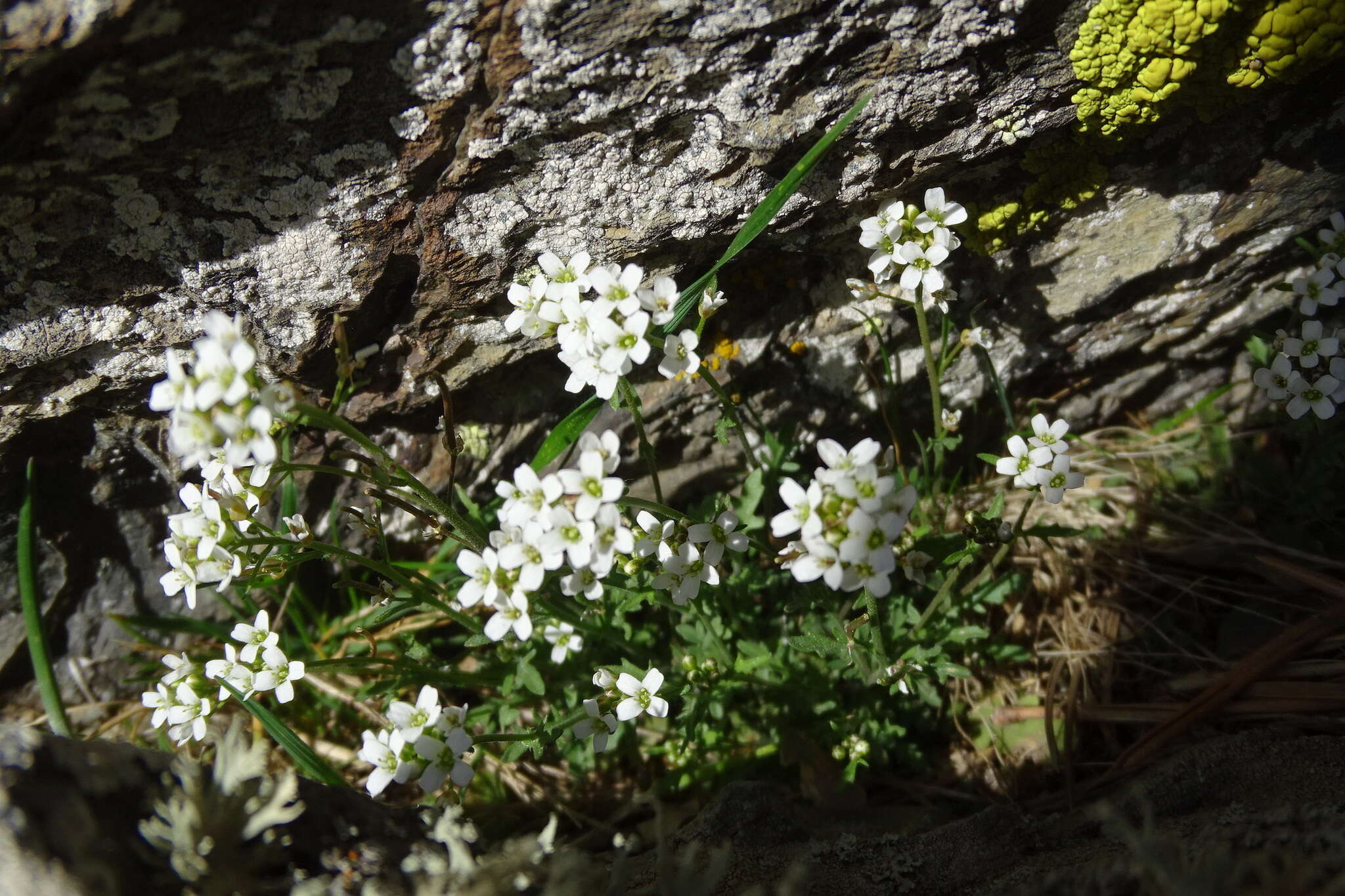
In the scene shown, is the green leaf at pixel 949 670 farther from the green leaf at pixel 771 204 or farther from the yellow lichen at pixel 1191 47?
the yellow lichen at pixel 1191 47

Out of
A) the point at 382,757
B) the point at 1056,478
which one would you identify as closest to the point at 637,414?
the point at 382,757

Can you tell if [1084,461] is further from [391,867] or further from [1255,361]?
[391,867]

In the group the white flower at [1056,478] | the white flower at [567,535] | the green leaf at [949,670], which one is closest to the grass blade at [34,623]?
the white flower at [567,535]

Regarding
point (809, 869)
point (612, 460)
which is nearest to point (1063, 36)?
point (612, 460)

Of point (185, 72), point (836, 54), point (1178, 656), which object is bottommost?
point (1178, 656)

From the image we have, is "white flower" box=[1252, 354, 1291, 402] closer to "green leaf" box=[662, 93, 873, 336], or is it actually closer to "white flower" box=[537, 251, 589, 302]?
"green leaf" box=[662, 93, 873, 336]

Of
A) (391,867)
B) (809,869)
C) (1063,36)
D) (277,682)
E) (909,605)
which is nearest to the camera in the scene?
(391,867)
